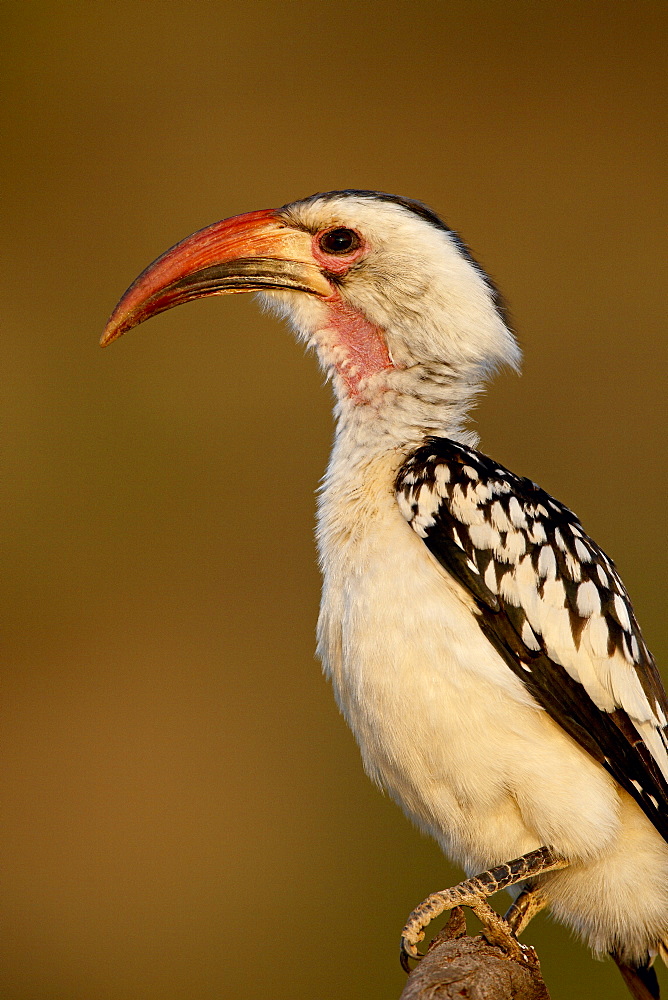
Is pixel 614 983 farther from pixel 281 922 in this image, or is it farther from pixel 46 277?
pixel 46 277

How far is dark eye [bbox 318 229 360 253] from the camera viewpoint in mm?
3174

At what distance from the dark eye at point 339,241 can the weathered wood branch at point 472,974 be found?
184cm

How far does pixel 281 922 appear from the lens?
7031mm

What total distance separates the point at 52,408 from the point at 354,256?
5.62 metres

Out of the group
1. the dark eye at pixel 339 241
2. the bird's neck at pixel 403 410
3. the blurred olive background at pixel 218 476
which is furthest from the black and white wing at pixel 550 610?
the blurred olive background at pixel 218 476

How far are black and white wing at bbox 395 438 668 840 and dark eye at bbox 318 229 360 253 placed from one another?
68cm

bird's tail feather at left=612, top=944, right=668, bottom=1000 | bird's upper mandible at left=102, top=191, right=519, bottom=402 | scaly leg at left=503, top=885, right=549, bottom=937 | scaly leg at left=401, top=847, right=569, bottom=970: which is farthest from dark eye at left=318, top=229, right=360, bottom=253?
bird's tail feather at left=612, top=944, right=668, bottom=1000

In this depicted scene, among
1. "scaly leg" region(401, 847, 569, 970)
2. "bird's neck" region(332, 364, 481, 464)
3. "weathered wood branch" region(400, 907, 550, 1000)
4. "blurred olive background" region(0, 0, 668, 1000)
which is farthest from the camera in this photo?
"blurred olive background" region(0, 0, 668, 1000)

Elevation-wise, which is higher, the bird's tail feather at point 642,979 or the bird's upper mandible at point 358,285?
the bird's upper mandible at point 358,285

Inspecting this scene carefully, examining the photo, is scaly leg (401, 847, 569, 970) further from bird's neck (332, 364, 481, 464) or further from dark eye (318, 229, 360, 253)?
dark eye (318, 229, 360, 253)

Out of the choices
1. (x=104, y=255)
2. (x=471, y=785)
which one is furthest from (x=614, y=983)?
(x=104, y=255)

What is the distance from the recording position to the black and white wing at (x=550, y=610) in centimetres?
266

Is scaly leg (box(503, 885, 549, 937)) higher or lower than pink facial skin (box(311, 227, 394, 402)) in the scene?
lower

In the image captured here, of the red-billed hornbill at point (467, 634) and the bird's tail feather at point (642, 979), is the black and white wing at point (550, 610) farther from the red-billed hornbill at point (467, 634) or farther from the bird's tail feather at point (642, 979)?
the bird's tail feather at point (642, 979)
